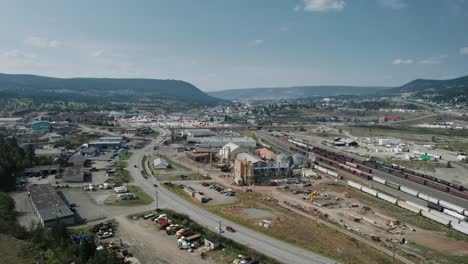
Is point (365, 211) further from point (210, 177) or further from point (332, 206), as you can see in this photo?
point (210, 177)

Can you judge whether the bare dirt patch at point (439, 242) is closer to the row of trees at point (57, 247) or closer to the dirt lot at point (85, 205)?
the row of trees at point (57, 247)

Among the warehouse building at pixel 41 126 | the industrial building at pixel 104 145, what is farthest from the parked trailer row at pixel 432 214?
the warehouse building at pixel 41 126

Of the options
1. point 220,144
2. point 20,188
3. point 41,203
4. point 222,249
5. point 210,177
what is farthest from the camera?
point 220,144

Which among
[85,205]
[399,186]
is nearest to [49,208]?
[85,205]

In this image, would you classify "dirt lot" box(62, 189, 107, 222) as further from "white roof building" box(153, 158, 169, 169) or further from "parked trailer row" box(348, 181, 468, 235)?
"parked trailer row" box(348, 181, 468, 235)

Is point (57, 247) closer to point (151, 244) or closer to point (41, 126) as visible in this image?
point (151, 244)

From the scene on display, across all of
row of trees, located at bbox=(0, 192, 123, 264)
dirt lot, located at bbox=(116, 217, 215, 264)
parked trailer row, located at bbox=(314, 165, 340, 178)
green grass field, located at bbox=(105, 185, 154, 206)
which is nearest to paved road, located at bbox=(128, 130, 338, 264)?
green grass field, located at bbox=(105, 185, 154, 206)

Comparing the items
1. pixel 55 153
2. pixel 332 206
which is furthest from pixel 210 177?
pixel 55 153
